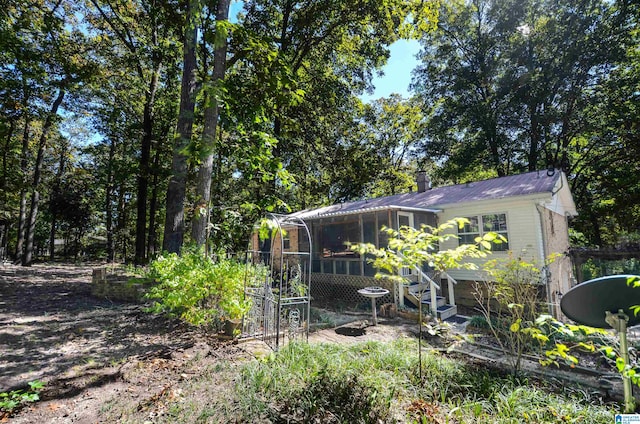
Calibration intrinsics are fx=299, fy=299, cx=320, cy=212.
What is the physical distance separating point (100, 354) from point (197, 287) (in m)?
1.83

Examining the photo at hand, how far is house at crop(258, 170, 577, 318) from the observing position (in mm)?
9258

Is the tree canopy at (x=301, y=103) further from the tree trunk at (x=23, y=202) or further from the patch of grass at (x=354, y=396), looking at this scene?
the patch of grass at (x=354, y=396)

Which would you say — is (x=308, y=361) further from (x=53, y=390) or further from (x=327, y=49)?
(x=327, y=49)

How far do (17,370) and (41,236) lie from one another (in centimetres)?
3630

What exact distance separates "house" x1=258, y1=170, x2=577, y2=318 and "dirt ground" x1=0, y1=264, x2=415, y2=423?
10.7 feet

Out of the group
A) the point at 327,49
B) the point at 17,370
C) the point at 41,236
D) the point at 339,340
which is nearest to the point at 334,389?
the point at 339,340

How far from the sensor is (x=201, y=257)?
5051 millimetres

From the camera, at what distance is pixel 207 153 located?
217 inches

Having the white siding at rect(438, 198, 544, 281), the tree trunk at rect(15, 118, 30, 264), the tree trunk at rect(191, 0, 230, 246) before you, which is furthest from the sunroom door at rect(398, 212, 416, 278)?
the tree trunk at rect(15, 118, 30, 264)

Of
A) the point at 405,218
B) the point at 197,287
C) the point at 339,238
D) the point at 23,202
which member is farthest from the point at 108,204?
the point at 197,287

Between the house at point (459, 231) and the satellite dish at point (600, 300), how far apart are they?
18.8ft

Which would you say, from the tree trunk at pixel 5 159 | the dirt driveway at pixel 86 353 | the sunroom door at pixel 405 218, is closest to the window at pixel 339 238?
the sunroom door at pixel 405 218

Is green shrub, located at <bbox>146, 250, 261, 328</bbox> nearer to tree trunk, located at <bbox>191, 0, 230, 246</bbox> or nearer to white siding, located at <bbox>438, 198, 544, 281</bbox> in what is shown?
tree trunk, located at <bbox>191, 0, 230, 246</bbox>

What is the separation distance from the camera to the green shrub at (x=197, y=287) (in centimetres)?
433
